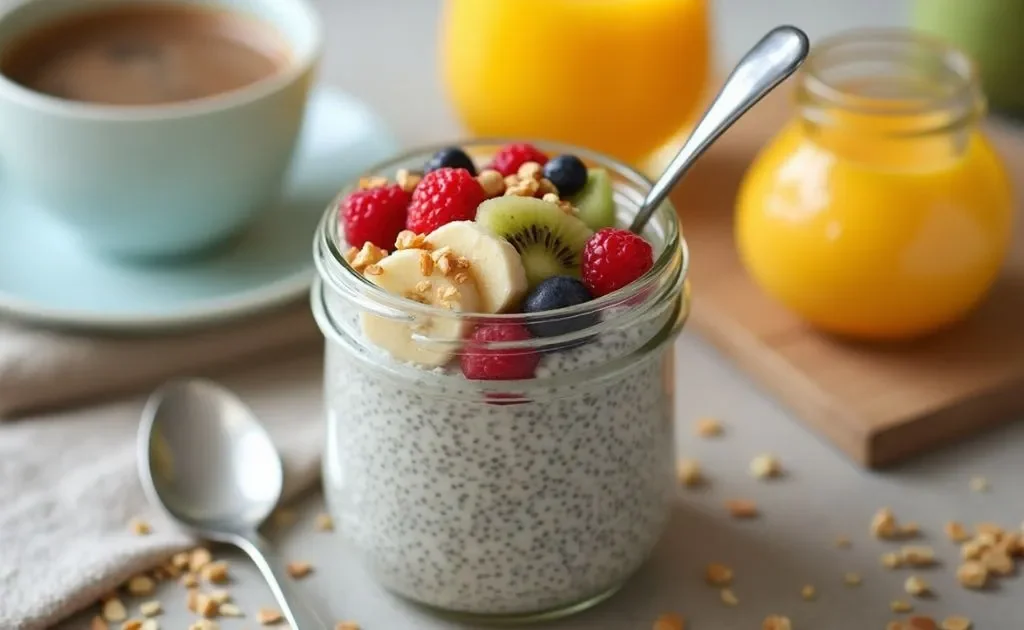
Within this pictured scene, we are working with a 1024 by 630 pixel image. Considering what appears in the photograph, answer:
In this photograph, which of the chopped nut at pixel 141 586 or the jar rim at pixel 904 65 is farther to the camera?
the jar rim at pixel 904 65

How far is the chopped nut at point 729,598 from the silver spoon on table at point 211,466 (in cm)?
34

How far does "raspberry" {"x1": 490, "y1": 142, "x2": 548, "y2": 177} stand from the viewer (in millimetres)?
1031

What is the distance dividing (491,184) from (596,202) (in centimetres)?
8

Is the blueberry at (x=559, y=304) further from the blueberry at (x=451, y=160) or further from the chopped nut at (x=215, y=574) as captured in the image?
the chopped nut at (x=215, y=574)

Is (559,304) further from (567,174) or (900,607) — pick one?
(900,607)

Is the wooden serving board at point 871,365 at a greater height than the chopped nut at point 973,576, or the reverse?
the wooden serving board at point 871,365

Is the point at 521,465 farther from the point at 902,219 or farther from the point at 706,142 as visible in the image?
the point at 902,219

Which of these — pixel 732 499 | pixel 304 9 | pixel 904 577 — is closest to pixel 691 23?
pixel 304 9

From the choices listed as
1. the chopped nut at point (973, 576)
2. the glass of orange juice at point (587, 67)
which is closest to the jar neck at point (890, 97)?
the glass of orange juice at point (587, 67)

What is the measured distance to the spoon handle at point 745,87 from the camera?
0.93m

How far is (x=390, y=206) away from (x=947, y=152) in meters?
0.54

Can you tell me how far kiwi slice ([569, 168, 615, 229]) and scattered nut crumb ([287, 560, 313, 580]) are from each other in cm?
36

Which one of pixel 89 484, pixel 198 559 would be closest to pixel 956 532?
pixel 198 559

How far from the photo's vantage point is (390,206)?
99 cm
